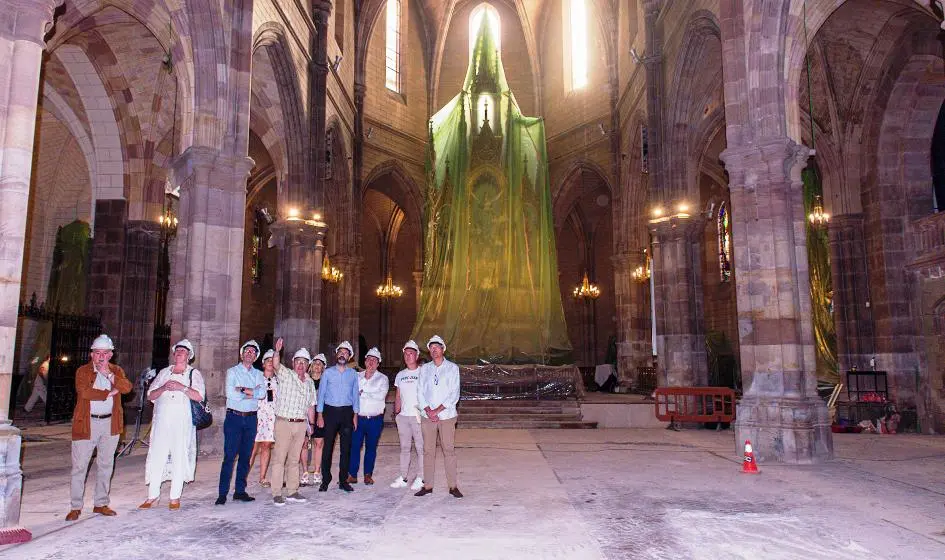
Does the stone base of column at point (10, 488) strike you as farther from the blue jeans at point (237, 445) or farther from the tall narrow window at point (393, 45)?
the tall narrow window at point (393, 45)

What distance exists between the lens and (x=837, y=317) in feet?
51.5

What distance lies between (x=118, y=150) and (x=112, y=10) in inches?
152

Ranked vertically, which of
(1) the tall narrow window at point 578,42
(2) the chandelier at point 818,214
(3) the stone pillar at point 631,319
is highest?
(1) the tall narrow window at point 578,42

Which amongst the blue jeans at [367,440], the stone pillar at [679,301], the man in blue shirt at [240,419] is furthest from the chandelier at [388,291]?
the man in blue shirt at [240,419]

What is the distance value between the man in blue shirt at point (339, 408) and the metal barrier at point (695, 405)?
8015 millimetres

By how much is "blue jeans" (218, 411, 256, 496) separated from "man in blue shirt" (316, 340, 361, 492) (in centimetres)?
83

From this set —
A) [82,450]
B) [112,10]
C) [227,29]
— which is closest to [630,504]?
[82,450]

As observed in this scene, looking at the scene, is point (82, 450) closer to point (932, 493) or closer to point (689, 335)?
point (932, 493)

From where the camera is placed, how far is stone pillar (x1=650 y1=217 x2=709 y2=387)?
15336 millimetres

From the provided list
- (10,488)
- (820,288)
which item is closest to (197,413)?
(10,488)

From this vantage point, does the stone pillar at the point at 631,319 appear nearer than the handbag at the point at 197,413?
No

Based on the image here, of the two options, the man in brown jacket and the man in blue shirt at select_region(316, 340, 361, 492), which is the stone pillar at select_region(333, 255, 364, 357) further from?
the man in brown jacket

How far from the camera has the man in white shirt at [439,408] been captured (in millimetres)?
6523

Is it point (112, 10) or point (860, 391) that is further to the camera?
point (860, 391)
